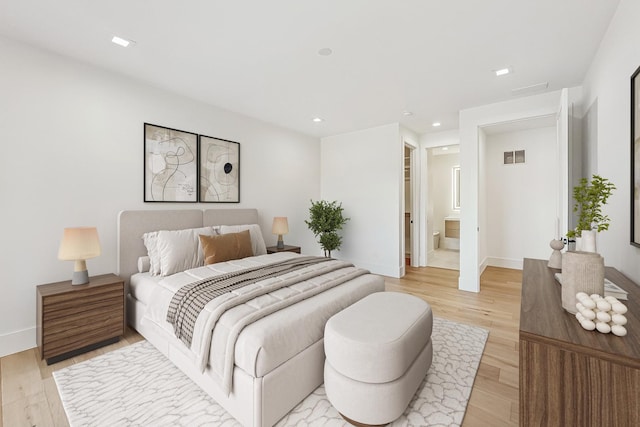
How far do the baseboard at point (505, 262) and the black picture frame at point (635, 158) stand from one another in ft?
13.6

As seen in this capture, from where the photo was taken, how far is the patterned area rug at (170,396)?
1635 mm

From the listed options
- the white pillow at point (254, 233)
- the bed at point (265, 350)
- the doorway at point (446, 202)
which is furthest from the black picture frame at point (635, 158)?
the doorway at point (446, 202)

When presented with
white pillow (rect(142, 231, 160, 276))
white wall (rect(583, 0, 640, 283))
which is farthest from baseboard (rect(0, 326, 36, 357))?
white wall (rect(583, 0, 640, 283))

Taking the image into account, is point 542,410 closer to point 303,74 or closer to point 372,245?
point 303,74

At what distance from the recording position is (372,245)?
507 centimetres

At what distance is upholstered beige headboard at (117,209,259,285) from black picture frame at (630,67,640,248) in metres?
3.84

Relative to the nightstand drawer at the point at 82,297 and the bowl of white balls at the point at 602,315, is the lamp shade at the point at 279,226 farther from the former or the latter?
the bowl of white balls at the point at 602,315

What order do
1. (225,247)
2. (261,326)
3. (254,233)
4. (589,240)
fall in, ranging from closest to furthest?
(589,240)
(261,326)
(225,247)
(254,233)

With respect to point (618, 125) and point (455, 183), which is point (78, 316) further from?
point (455, 183)

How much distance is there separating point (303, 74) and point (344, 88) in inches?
23.0

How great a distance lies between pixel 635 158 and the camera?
1.58m

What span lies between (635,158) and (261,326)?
92.7 inches

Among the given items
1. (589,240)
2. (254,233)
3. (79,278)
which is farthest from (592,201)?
(79,278)

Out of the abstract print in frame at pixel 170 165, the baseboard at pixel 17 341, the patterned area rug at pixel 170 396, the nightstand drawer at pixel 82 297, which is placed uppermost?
the abstract print in frame at pixel 170 165
